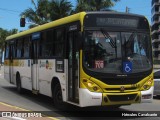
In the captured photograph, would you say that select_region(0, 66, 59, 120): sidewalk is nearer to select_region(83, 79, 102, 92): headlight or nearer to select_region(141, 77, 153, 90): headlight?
select_region(83, 79, 102, 92): headlight

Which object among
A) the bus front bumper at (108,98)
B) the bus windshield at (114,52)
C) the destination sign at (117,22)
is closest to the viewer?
the bus front bumper at (108,98)

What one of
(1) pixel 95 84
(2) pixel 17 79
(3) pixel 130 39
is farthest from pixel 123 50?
(2) pixel 17 79

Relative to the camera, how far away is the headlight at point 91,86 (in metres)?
11.0

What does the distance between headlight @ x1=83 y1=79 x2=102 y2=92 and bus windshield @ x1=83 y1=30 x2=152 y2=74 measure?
0.37 metres

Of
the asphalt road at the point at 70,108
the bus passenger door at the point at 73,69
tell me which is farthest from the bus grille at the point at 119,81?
the asphalt road at the point at 70,108

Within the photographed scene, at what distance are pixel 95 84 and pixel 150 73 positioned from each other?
72.1 inches

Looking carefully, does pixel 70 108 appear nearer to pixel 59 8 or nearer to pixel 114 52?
pixel 114 52

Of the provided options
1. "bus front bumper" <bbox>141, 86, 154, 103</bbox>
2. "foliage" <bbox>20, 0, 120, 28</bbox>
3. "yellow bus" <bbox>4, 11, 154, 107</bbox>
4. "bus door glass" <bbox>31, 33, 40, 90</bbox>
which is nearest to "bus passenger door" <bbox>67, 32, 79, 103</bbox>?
"yellow bus" <bbox>4, 11, 154, 107</bbox>

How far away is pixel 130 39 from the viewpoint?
11711mm

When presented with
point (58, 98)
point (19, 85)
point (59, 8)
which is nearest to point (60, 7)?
point (59, 8)

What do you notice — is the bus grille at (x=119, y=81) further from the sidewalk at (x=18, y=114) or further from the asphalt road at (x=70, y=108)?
the sidewalk at (x=18, y=114)

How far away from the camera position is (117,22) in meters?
11.7

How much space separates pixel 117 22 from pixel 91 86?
6.99 feet

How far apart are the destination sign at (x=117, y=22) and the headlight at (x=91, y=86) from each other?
1.73 metres
